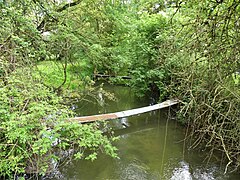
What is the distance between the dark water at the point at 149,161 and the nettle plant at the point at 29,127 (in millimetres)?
1023

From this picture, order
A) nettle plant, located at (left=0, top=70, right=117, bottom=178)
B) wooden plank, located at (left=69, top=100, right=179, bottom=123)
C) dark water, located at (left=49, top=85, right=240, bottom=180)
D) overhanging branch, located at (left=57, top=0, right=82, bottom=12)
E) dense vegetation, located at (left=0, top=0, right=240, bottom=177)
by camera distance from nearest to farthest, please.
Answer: nettle plant, located at (left=0, top=70, right=117, bottom=178) → dense vegetation, located at (left=0, top=0, right=240, bottom=177) → dark water, located at (left=49, top=85, right=240, bottom=180) → wooden plank, located at (left=69, top=100, right=179, bottom=123) → overhanging branch, located at (left=57, top=0, right=82, bottom=12)

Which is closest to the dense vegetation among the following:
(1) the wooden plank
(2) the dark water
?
(2) the dark water

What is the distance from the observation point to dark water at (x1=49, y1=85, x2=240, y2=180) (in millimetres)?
4270

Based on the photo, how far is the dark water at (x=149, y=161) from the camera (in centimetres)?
427

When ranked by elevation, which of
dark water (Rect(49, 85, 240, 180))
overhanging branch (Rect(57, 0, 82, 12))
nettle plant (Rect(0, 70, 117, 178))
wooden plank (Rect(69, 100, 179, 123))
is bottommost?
dark water (Rect(49, 85, 240, 180))

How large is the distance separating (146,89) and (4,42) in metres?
4.78

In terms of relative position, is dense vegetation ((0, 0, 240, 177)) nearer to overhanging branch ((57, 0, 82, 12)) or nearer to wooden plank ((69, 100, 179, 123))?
overhanging branch ((57, 0, 82, 12))

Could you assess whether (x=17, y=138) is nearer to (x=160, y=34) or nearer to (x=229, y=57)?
(x=229, y=57)

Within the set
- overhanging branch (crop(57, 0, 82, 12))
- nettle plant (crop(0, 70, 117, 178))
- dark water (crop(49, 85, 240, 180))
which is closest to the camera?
nettle plant (crop(0, 70, 117, 178))

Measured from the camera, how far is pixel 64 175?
4215 mm

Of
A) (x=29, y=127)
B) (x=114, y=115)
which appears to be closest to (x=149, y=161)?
(x=114, y=115)

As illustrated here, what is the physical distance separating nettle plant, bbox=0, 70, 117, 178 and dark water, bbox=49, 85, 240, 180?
40.3 inches

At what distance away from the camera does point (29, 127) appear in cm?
299

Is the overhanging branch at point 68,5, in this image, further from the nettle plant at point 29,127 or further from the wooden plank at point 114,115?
the nettle plant at point 29,127
